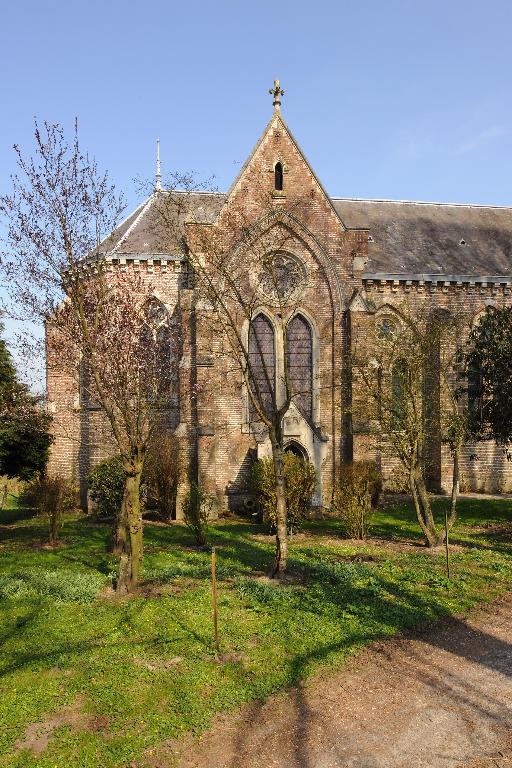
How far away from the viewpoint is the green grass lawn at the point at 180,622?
6953 mm

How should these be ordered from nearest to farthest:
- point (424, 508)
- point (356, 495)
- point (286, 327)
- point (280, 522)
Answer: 1. point (280, 522)
2. point (424, 508)
3. point (356, 495)
4. point (286, 327)

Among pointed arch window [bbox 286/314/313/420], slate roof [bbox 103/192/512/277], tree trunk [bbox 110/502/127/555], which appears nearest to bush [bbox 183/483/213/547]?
tree trunk [bbox 110/502/127/555]

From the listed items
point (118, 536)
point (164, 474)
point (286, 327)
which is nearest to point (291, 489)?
point (164, 474)

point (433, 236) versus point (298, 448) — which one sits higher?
point (433, 236)

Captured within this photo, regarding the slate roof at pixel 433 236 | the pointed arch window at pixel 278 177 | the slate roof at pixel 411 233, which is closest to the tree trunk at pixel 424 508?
the slate roof at pixel 411 233

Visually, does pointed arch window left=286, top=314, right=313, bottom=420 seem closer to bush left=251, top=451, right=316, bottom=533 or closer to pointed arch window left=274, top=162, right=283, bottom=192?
bush left=251, top=451, right=316, bottom=533

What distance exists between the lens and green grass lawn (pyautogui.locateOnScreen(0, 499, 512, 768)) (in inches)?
274

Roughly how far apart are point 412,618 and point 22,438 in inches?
491

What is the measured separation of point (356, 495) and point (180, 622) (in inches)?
331

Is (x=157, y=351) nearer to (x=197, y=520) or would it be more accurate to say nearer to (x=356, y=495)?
(x=197, y=520)

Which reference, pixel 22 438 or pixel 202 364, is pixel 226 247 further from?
pixel 22 438

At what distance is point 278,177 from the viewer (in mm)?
21234

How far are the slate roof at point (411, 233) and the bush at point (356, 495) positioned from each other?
26.0 ft

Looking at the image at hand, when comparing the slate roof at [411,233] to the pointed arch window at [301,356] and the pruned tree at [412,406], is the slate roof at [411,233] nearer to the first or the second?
the pointed arch window at [301,356]
